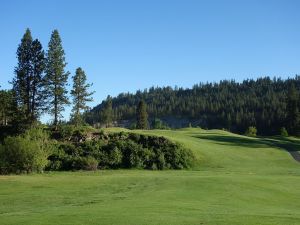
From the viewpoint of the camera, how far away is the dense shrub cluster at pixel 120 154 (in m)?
56.0

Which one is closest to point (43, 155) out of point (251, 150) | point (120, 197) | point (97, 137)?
point (97, 137)

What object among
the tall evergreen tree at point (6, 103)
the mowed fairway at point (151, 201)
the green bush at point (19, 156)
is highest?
the tall evergreen tree at point (6, 103)

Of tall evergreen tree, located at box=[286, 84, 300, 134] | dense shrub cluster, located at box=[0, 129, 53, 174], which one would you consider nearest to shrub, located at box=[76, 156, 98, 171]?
dense shrub cluster, located at box=[0, 129, 53, 174]

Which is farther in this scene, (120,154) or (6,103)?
(6,103)

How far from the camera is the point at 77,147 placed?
2351 inches

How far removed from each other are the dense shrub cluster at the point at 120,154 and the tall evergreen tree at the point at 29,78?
30.7 feet

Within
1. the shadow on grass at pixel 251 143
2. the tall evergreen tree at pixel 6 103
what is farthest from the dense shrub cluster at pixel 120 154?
the shadow on grass at pixel 251 143

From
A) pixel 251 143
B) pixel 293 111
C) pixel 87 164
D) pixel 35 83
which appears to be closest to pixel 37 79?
pixel 35 83

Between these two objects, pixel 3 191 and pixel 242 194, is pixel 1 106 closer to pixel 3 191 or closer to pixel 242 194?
pixel 3 191

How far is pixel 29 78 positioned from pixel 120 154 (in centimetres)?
1946

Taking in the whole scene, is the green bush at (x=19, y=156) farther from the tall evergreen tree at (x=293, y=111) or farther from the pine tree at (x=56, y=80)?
the tall evergreen tree at (x=293, y=111)

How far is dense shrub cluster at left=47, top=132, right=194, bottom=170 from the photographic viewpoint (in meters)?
56.0

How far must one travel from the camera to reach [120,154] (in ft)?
194

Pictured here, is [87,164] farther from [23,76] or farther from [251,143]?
[251,143]
